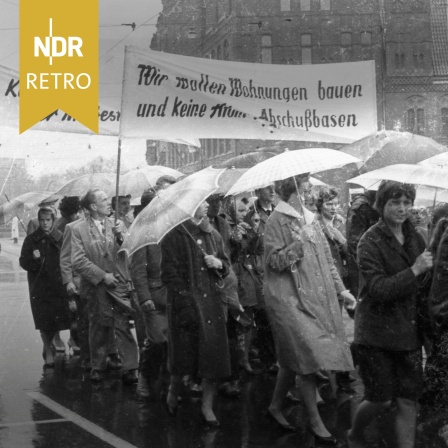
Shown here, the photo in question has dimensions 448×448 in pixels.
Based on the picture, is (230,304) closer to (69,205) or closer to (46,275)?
(46,275)

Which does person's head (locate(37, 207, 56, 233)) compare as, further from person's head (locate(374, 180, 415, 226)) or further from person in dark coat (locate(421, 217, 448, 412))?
person's head (locate(374, 180, 415, 226))

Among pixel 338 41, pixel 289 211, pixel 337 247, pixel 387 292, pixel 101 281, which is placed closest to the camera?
pixel 387 292

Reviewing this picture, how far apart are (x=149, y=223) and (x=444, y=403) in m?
2.34

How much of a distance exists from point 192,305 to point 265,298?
2.01 ft

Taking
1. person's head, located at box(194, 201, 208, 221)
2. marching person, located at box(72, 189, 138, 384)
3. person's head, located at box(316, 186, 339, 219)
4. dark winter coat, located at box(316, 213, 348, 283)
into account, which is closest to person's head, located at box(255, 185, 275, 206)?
dark winter coat, located at box(316, 213, 348, 283)

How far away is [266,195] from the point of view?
8.62 meters

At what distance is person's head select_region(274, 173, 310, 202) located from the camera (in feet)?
20.9

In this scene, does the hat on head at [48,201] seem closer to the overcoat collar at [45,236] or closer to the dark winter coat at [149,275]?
the overcoat collar at [45,236]

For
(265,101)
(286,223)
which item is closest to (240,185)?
(286,223)

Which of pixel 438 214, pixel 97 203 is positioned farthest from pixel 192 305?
pixel 97 203

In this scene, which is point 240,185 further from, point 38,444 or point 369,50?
point 369,50

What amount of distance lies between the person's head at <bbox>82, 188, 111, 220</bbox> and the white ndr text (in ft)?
4.36

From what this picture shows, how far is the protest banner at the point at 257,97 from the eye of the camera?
8.62 m

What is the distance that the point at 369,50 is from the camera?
38.2m
